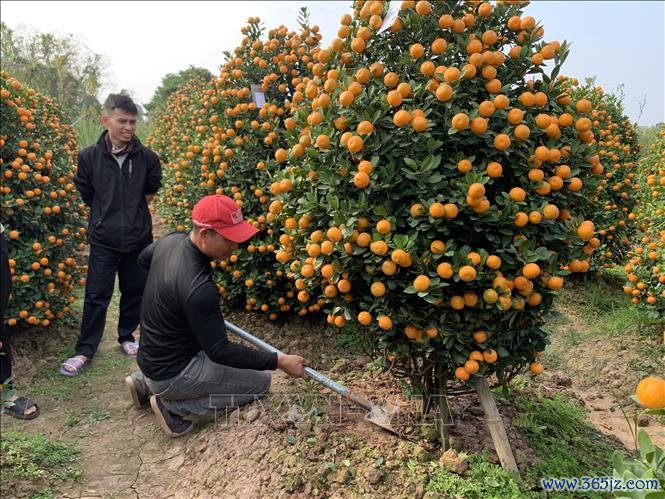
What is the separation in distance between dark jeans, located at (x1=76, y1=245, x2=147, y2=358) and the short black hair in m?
1.14

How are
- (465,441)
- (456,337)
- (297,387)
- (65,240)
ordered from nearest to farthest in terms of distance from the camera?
1. (456,337)
2. (465,441)
3. (297,387)
4. (65,240)

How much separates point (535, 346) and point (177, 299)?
197 cm

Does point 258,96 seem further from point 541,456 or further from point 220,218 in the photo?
point 541,456

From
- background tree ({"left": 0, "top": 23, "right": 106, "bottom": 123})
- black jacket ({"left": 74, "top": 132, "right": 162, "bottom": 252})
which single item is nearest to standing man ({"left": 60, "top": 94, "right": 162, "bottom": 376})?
black jacket ({"left": 74, "top": 132, "right": 162, "bottom": 252})

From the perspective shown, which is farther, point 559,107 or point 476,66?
point 559,107

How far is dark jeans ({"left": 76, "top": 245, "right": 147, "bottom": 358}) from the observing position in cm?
418

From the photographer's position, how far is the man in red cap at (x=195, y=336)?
2.82m

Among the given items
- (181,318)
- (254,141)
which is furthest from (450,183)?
(254,141)

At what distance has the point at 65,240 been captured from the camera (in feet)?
14.6

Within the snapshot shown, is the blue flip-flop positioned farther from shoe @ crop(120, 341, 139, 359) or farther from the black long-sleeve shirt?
the black long-sleeve shirt

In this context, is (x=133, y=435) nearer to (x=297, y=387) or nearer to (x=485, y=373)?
(x=297, y=387)

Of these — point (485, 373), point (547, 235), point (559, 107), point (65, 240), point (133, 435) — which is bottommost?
point (133, 435)

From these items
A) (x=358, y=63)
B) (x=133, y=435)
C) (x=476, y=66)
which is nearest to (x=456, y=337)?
(x=476, y=66)

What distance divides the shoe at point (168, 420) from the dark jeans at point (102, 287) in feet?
4.35
